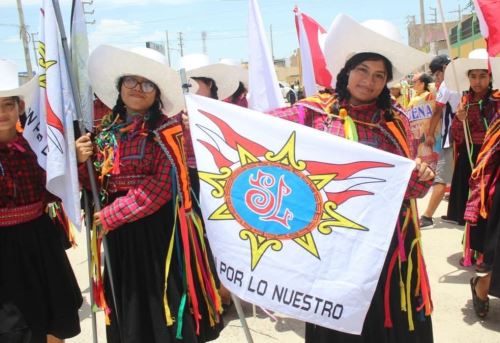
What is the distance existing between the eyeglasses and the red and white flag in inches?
11.4

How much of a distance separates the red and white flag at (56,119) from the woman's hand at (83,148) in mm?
71

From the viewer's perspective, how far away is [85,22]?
268 centimetres

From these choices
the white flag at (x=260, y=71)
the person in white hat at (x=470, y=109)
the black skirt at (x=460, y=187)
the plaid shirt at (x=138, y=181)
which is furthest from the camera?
the black skirt at (x=460, y=187)

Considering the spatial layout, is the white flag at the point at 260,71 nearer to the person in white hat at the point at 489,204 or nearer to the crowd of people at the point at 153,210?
the crowd of people at the point at 153,210

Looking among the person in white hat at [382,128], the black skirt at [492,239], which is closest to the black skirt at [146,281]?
the person in white hat at [382,128]

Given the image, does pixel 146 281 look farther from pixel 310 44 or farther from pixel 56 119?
pixel 310 44

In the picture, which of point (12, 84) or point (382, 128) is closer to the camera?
point (382, 128)

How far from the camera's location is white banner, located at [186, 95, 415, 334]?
6.78 ft

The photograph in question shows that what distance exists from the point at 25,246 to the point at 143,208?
68 centimetres

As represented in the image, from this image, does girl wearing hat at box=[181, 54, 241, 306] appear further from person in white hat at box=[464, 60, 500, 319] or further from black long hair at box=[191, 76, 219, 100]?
person in white hat at box=[464, 60, 500, 319]

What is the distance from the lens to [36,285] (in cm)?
272

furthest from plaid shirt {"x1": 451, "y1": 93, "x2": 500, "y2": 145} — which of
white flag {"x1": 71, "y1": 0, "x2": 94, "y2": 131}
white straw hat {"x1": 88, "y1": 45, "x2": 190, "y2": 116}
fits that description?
white flag {"x1": 71, "y1": 0, "x2": 94, "y2": 131}

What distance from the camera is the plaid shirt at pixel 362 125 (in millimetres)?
2336

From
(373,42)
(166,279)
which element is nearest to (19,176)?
(166,279)
